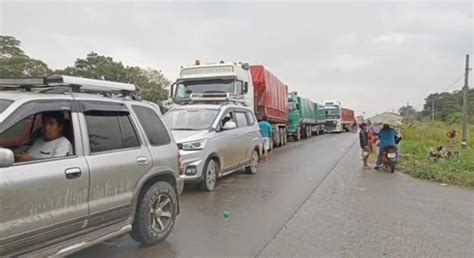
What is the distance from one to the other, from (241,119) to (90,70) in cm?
4474

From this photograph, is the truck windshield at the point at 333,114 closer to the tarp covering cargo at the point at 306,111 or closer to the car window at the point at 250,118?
the tarp covering cargo at the point at 306,111

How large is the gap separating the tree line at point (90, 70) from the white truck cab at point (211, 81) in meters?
11.8

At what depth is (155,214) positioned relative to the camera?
17.3ft

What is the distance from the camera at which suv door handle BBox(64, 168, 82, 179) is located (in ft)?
13.0

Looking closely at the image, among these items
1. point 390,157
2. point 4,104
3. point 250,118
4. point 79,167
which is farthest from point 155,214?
point 390,157

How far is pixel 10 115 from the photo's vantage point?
3721mm

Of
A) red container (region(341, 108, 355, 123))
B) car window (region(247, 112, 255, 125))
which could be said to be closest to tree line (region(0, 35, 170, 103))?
car window (region(247, 112, 255, 125))

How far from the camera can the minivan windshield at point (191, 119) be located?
31.4 ft

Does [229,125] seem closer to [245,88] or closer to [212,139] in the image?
[212,139]

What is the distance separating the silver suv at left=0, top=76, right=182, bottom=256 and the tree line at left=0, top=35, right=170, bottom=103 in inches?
878

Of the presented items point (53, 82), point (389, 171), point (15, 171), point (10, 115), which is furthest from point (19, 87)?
point (389, 171)

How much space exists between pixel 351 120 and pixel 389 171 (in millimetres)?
50535

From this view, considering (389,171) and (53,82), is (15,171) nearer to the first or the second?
(53,82)

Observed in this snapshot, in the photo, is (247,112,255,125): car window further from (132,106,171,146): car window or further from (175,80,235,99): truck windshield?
(132,106,171,146): car window
